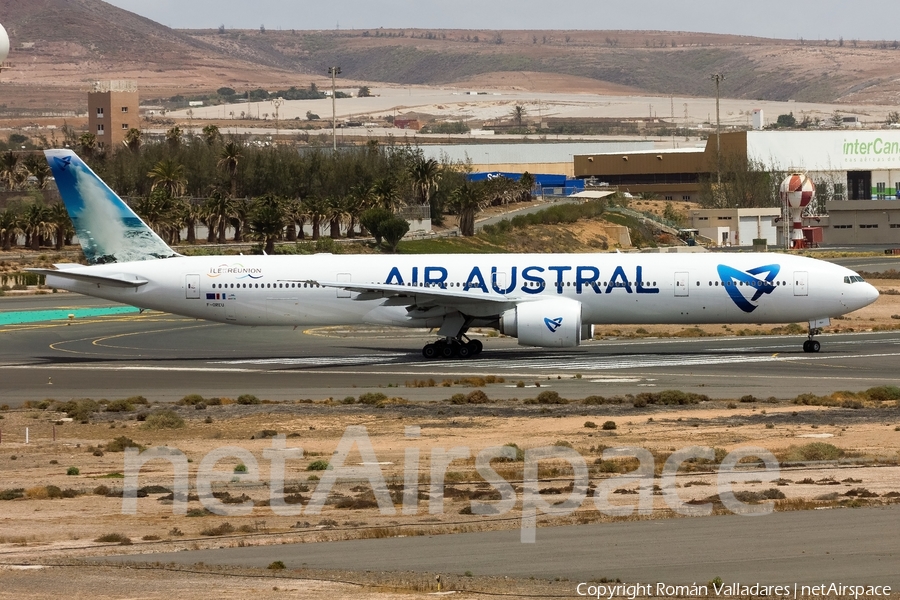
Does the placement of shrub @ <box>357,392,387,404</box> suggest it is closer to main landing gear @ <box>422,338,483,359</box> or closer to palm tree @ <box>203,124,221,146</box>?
main landing gear @ <box>422,338,483,359</box>

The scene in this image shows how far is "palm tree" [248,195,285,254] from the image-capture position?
106 metres

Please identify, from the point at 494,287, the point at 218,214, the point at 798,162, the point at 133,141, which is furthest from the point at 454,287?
the point at 798,162

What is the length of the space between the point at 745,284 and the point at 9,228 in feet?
253

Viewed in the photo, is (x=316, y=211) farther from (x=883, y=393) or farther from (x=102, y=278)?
(x=883, y=393)

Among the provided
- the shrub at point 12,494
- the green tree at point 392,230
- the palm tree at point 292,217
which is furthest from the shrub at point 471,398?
the palm tree at point 292,217

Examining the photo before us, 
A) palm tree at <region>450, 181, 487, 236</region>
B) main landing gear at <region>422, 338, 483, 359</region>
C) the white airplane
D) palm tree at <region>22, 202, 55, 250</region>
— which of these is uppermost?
palm tree at <region>450, 181, 487, 236</region>

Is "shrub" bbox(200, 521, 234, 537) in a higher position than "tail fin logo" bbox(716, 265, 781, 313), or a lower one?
lower

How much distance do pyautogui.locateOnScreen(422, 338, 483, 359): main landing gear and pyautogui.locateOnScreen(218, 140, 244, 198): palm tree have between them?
92.0 m

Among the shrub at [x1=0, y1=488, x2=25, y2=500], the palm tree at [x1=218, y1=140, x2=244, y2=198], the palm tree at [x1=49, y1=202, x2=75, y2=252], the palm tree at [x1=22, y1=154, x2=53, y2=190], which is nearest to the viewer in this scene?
the shrub at [x1=0, y1=488, x2=25, y2=500]

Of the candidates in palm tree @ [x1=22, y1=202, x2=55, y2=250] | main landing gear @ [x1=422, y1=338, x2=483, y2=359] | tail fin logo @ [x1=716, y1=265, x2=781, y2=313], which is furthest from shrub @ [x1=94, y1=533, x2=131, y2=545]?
palm tree @ [x1=22, y1=202, x2=55, y2=250]

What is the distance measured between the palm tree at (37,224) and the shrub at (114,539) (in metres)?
91.5

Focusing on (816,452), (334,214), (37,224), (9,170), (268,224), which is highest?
(9,170)

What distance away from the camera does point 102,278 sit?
51.1 m

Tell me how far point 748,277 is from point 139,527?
33.6 meters
